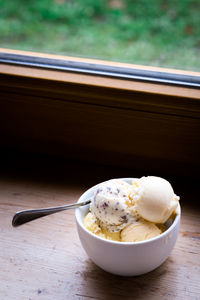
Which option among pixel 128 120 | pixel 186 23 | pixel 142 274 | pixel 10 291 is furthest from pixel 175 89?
pixel 186 23

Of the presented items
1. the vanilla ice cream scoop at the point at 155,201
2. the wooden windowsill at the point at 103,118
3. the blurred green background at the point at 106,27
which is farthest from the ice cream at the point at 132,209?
the blurred green background at the point at 106,27

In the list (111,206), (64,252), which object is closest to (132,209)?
(111,206)

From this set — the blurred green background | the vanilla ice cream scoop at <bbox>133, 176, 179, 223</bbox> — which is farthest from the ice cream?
the blurred green background

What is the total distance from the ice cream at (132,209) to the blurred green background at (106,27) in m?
0.70

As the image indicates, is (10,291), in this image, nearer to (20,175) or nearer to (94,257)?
(94,257)

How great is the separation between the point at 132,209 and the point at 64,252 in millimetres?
166

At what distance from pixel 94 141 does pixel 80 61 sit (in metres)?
0.18

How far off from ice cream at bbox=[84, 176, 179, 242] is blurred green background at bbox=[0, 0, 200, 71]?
0.70 meters

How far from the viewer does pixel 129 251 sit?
50 centimetres

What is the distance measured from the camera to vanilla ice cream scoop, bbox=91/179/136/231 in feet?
1.80

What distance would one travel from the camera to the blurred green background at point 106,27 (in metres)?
1.24

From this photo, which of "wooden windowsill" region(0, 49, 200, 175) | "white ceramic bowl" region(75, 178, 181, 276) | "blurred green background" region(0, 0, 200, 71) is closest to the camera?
"white ceramic bowl" region(75, 178, 181, 276)

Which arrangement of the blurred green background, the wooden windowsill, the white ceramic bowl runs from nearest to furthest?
the white ceramic bowl → the wooden windowsill → the blurred green background

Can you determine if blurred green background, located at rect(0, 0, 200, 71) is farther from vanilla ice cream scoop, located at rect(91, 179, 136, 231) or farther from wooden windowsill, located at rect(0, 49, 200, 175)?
vanilla ice cream scoop, located at rect(91, 179, 136, 231)
